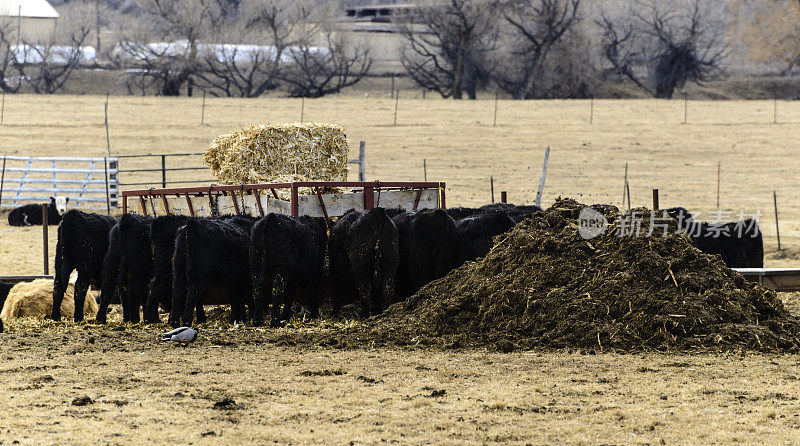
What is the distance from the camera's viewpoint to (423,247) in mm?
11570

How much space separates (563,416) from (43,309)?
713 cm

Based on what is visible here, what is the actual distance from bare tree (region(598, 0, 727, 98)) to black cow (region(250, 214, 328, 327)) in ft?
169

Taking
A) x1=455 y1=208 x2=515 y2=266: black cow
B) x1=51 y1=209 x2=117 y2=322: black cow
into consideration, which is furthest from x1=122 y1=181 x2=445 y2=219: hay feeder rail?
x1=51 y1=209 x2=117 y2=322: black cow

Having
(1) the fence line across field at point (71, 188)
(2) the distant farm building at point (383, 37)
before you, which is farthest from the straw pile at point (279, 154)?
(2) the distant farm building at point (383, 37)

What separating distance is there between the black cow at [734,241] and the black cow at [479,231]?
305cm

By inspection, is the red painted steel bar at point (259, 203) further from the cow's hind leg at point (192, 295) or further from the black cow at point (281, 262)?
the cow's hind leg at point (192, 295)

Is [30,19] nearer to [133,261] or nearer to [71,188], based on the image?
[71,188]

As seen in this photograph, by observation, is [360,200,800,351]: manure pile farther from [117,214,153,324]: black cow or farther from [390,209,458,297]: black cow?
[117,214,153,324]: black cow

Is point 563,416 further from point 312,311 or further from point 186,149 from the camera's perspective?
point 186,149

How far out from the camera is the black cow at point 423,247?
37.9 ft

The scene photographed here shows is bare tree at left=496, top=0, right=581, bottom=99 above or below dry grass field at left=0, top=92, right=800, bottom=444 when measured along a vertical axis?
above

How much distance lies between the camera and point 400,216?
1198 cm

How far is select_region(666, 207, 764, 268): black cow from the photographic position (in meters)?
14.0

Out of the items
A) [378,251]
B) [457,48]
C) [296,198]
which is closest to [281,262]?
[378,251]
